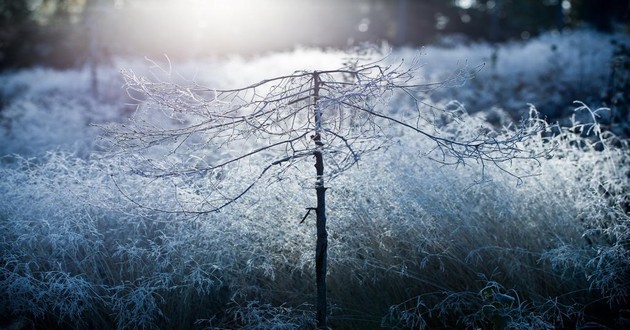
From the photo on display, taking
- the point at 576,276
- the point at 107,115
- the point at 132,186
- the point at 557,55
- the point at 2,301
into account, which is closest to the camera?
the point at 2,301

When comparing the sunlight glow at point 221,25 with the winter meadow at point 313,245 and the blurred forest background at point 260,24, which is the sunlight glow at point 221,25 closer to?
the blurred forest background at point 260,24

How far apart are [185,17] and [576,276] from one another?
19.8m

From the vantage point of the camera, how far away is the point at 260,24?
78.4 feet

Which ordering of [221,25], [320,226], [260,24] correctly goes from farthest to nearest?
1. [260,24]
2. [221,25]
3. [320,226]

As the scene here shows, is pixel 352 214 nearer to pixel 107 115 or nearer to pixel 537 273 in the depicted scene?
pixel 537 273

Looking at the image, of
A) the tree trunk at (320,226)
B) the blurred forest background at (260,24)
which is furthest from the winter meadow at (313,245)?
the blurred forest background at (260,24)

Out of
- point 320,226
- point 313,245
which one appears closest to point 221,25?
point 313,245

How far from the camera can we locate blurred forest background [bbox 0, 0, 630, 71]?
1978 centimetres

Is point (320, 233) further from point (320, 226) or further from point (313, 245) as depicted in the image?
point (313, 245)

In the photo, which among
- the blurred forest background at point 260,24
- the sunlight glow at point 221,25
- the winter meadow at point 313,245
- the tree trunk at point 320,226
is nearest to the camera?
the tree trunk at point 320,226

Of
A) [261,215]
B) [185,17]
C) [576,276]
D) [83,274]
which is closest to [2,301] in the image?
[83,274]

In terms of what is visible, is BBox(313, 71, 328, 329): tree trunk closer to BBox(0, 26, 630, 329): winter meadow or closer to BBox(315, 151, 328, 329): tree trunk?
BBox(315, 151, 328, 329): tree trunk

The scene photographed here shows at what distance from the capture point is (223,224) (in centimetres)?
357

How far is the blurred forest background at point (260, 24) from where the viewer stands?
19.8 metres
